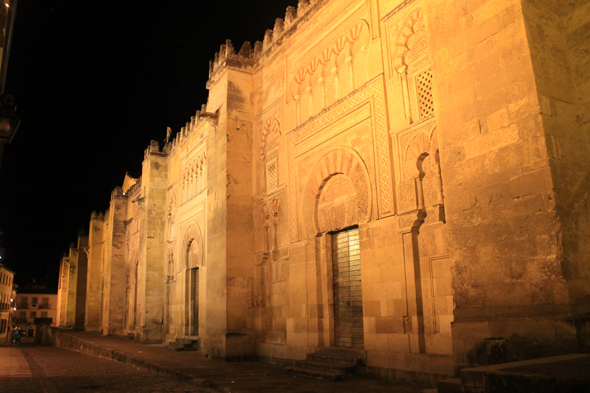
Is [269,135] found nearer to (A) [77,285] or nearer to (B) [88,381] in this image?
(B) [88,381]

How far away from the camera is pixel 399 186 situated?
6914mm

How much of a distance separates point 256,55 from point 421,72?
18.7ft

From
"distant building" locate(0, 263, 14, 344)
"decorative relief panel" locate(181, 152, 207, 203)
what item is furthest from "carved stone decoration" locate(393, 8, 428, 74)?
"distant building" locate(0, 263, 14, 344)

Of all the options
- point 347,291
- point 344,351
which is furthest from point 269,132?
point 344,351

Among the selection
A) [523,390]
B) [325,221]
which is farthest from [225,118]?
[523,390]

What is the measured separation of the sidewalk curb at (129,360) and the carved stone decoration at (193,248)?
3.15 m

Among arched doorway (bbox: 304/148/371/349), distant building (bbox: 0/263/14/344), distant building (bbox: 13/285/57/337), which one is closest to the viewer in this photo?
arched doorway (bbox: 304/148/371/349)

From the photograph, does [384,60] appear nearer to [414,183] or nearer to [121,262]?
[414,183]

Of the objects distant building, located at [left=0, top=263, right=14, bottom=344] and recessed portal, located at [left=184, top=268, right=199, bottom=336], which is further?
distant building, located at [left=0, top=263, right=14, bottom=344]

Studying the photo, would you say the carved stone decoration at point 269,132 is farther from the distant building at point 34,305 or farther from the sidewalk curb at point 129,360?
the distant building at point 34,305

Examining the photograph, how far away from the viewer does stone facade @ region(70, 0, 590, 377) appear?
418cm

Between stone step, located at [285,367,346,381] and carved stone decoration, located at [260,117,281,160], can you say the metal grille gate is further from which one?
carved stone decoration, located at [260,117,281,160]

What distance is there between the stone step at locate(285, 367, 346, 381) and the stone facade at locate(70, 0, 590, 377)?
0.53 metres

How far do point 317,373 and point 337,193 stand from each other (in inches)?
120
